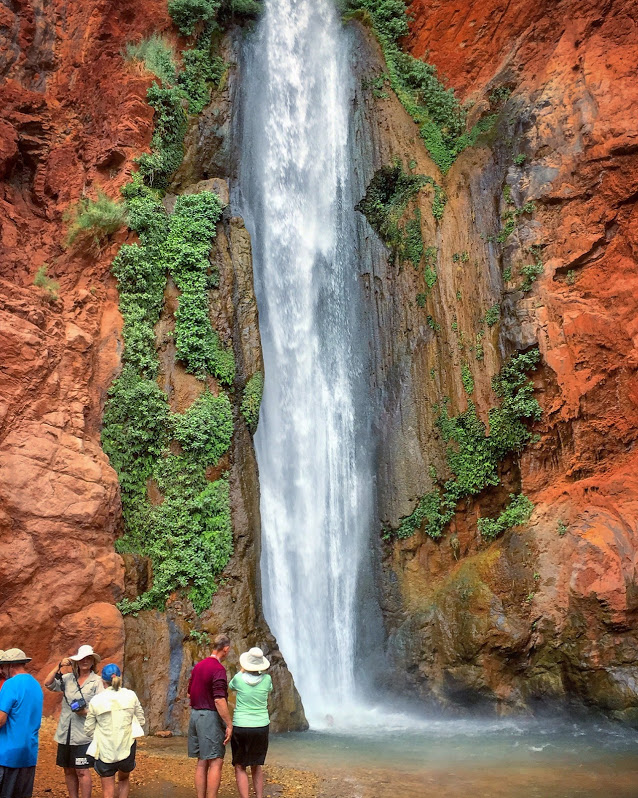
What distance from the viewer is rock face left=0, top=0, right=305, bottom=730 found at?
1159cm

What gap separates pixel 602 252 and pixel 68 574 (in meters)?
12.9

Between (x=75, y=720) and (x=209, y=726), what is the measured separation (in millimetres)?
1263

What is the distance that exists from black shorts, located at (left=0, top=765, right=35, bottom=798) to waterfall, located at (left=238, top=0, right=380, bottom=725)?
8504 millimetres

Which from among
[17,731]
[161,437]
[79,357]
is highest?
[79,357]

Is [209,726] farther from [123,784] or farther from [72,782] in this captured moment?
[72,782]

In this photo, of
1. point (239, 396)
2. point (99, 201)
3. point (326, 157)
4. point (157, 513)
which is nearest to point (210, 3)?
point (326, 157)

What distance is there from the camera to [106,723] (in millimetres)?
6426

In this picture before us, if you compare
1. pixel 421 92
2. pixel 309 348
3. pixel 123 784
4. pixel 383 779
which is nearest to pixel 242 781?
pixel 123 784

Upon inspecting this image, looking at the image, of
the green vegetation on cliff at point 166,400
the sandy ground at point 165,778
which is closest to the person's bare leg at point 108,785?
the sandy ground at point 165,778

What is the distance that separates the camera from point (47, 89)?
53.9 ft

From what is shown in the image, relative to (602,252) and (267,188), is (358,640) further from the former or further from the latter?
(267,188)

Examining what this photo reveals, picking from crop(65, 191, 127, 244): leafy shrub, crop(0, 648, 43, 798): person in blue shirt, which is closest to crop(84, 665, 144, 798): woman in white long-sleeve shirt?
crop(0, 648, 43, 798): person in blue shirt

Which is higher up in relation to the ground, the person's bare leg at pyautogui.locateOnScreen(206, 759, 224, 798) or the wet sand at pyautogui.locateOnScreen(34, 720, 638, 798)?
the person's bare leg at pyautogui.locateOnScreen(206, 759, 224, 798)

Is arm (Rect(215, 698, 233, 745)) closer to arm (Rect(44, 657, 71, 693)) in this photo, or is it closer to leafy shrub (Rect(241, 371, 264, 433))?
arm (Rect(44, 657, 71, 693))
